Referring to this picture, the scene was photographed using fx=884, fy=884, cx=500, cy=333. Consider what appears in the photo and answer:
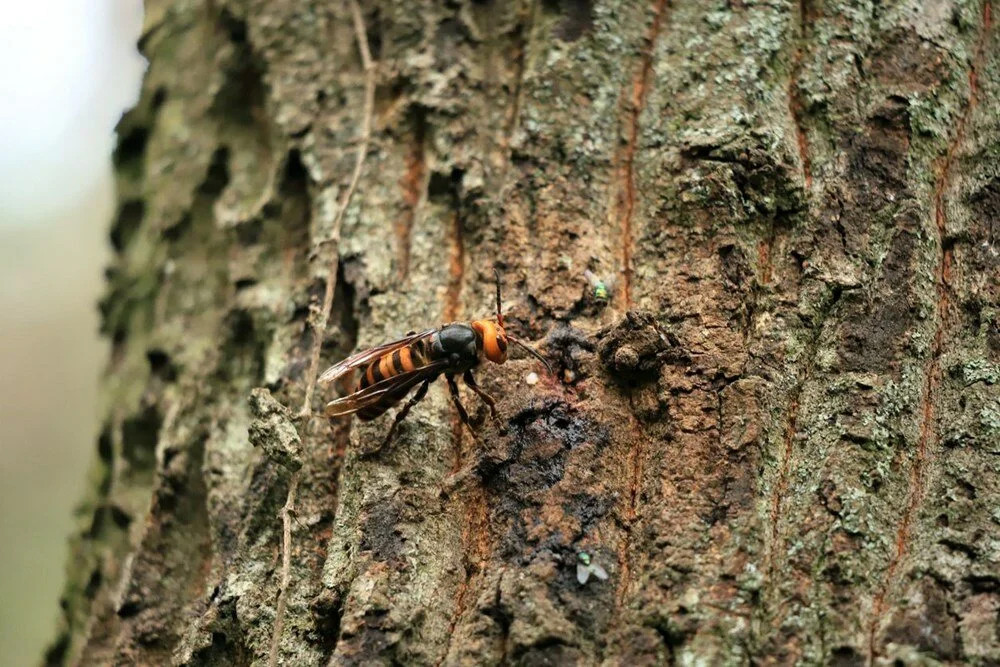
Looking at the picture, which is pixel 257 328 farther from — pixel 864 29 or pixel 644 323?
pixel 864 29

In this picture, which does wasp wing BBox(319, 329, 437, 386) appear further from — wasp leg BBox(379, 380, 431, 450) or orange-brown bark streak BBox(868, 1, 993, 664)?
orange-brown bark streak BBox(868, 1, 993, 664)

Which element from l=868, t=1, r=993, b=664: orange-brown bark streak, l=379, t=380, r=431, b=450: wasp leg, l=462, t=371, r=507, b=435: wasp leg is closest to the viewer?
l=868, t=1, r=993, b=664: orange-brown bark streak

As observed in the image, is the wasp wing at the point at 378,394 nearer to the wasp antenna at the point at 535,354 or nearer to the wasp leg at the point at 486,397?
the wasp leg at the point at 486,397

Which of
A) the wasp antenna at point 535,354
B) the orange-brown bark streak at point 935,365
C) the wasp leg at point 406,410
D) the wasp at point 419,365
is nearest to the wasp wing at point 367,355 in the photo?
the wasp at point 419,365

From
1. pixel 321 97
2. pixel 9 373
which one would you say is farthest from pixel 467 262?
pixel 9 373

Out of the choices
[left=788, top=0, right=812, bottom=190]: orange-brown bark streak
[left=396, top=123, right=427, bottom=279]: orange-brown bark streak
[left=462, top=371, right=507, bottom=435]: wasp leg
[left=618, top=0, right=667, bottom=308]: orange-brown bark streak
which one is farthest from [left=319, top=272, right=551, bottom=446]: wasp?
[left=788, top=0, right=812, bottom=190]: orange-brown bark streak

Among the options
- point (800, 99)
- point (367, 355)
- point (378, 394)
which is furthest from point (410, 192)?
Answer: point (800, 99)

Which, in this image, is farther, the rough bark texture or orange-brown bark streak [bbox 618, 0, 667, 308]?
orange-brown bark streak [bbox 618, 0, 667, 308]

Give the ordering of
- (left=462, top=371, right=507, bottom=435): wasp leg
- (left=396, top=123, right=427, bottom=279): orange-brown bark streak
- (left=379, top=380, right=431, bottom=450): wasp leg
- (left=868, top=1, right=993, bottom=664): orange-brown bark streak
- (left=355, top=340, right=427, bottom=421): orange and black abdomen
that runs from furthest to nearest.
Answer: (left=396, top=123, right=427, bottom=279): orange-brown bark streak, (left=355, top=340, right=427, bottom=421): orange and black abdomen, (left=379, top=380, right=431, bottom=450): wasp leg, (left=462, top=371, right=507, bottom=435): wasp leg, (left=868, top=1, right=993, bottom=664): orange-brown bark streak
